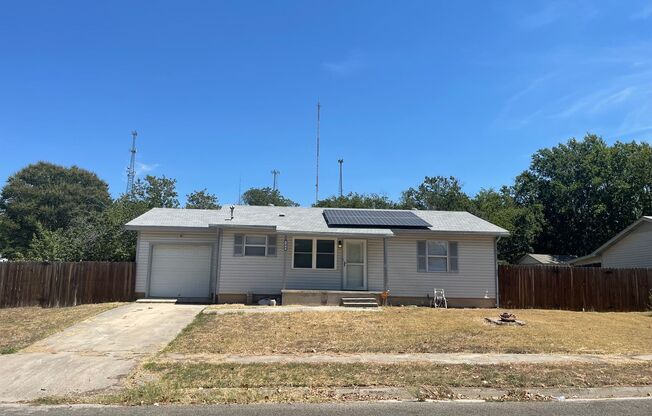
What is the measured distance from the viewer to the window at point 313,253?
18.8m

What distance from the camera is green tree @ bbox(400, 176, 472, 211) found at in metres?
44.8

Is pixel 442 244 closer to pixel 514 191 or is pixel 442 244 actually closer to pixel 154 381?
pixel 154 381

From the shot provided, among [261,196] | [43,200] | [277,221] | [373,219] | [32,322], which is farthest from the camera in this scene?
[261,196]

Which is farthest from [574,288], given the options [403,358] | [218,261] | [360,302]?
Result: [218,261]

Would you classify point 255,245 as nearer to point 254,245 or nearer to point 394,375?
point 254,245

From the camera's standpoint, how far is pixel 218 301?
18078 mm

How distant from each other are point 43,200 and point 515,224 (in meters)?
45.1

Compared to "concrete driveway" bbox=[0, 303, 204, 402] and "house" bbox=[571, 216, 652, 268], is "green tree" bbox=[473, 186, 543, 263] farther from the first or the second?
"concrete driveway" bbox=[0, 303, 204, 402]

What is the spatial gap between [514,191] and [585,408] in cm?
4377

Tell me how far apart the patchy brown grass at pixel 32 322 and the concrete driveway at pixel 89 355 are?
0.39 meters

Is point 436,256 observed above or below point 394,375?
above

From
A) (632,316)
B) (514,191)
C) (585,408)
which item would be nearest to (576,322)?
(632,316)

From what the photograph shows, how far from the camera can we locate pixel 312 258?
743 inches

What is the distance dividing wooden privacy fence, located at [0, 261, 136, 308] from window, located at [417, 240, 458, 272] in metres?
10.9
